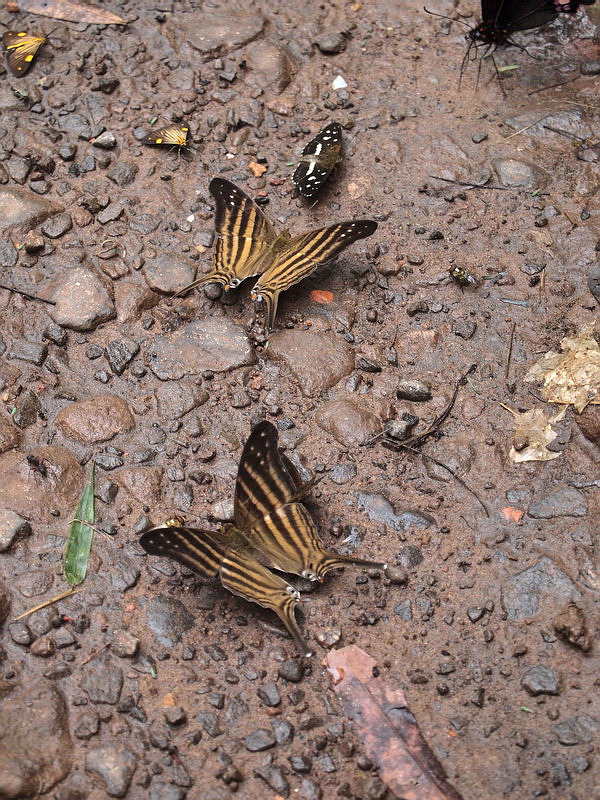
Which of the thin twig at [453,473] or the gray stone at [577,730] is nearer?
the gray stone at [577,730]

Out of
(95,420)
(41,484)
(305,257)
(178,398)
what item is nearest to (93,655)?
(41,484)

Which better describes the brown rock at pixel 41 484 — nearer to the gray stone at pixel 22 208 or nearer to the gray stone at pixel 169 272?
the gray stone at pixel 169 272

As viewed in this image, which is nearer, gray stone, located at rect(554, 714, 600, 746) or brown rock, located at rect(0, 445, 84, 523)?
gray stone, located at rect(554, 714, 600, 746)

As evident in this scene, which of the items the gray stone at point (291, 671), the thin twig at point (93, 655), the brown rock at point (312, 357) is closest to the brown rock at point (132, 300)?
the brown rock at point (312, 357)

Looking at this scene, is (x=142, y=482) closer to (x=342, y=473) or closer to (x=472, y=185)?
(x=342, y=473)

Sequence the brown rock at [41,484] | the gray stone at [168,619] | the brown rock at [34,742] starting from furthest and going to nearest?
1. the brown rock at [41,484]
2. the gray stone at [168,619]
3. the brown rock at [34,742]

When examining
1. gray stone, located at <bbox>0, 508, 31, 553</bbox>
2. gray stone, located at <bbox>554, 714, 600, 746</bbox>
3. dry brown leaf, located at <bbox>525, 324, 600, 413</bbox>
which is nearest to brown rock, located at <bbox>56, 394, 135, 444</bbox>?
gray stone, located at <bbox>0, 508, 31, 553</bbox>

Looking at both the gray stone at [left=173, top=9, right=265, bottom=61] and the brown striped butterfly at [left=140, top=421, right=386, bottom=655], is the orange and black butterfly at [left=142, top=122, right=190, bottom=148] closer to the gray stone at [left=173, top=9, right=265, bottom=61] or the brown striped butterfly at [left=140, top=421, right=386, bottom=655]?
the gray stone at [left=173, top=9, right=265, bottom=61]
